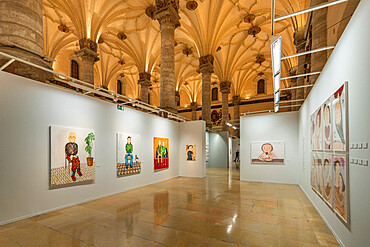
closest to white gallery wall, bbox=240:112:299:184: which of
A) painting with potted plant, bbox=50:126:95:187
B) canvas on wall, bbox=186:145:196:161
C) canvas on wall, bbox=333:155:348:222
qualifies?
canvas on wall, bbox=186:145:196:161

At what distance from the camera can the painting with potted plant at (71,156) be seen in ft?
17.6

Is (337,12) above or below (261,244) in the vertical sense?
above

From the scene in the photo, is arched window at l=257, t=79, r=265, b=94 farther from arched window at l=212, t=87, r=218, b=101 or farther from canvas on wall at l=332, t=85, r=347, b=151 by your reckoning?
canvas on wall at l=332, t=85, r=347, b=151

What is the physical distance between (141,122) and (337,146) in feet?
24.0

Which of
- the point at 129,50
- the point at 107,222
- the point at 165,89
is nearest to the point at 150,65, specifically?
the point at 129,50

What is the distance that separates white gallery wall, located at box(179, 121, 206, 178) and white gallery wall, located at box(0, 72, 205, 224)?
499 centimetres

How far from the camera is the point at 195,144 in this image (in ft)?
38.2

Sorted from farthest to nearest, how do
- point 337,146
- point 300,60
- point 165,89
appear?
point 300,60 → point 165,89 → point 337,146

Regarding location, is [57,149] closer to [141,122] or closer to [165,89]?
[141,122]

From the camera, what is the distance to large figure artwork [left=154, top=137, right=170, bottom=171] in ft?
32.3

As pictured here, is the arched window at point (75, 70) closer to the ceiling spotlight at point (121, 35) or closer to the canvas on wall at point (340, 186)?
the ceiling spotlight at point (121, 35)

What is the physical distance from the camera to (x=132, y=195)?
716 centimetres

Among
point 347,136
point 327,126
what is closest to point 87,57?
Answer: point 327,126

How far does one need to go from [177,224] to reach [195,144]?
735cm
